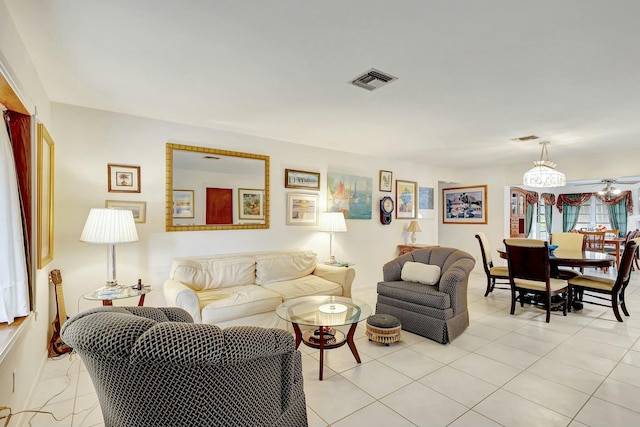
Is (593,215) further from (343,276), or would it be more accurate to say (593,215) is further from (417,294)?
(343,276)

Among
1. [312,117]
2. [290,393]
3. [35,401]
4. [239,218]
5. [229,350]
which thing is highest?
[312,117]

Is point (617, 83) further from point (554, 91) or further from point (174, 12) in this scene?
point (174, 12)

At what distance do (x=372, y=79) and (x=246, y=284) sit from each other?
8.49 ft

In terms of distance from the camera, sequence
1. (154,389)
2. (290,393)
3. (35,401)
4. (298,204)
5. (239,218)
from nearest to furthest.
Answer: (154,389) → (290,393) → (35,401) → (239,218) → (298,204)

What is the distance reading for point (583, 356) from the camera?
2848 millimetres

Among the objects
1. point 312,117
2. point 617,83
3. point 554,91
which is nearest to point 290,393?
point 312,117

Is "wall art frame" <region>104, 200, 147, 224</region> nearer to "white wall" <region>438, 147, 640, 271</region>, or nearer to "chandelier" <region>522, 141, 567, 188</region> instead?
"chandelier" <region>522, 141, 567, 188</region>

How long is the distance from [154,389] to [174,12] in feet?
5.67

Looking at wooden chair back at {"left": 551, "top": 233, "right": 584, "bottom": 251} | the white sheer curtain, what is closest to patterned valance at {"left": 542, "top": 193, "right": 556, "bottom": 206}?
wooden chair back at {"left": 551, "top": 233, "right": 584, "bottom": 251}

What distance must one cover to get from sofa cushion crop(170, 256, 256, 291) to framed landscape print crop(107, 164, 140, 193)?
886mm

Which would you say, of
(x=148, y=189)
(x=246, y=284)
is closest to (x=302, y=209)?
(x=246, y=284)

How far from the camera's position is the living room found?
7.54 ft

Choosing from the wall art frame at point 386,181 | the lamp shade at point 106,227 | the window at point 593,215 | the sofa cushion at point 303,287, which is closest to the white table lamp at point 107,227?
the lamp shade at point 106,227

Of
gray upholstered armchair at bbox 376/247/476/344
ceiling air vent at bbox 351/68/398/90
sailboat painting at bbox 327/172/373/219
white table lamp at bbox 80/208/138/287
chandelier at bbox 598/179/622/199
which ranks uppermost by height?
ceiling air vent at bbox 351/68/398/90
